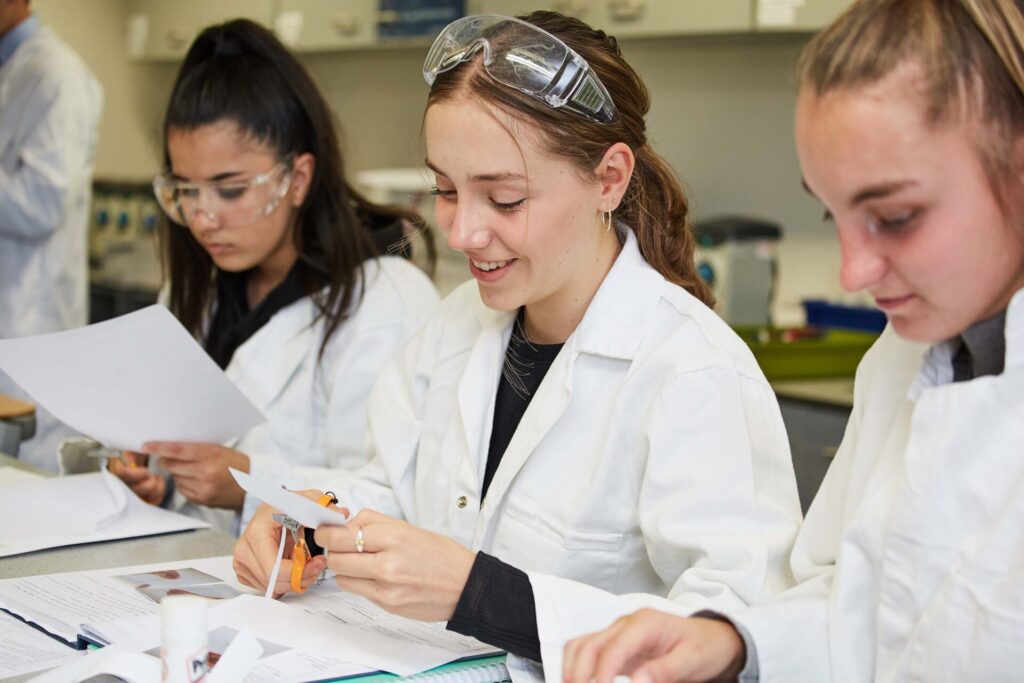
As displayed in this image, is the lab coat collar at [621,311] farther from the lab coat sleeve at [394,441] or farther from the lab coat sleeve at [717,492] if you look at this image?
the lab coat sleeve at [394,441]

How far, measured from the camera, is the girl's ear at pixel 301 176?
6.72 feet

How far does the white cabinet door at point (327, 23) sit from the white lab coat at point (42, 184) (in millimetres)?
1121

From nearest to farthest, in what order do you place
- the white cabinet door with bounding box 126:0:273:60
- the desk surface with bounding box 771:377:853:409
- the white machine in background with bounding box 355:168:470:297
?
the desk surface with bounding box 771:377:853:409
the white machine in background with bounding box 355:168:470:297
the white cabinet door with bounding box 126:0:273:60

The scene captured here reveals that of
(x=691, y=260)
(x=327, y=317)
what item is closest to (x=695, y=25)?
(x=327, y=317)

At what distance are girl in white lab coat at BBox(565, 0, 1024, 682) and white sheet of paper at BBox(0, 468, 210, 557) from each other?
2.66 ft

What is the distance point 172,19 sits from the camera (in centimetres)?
502

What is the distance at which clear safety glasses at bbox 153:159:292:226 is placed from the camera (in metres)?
1.99

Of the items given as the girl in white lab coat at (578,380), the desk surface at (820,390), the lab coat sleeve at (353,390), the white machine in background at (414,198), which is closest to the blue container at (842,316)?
the desk surface at (820,390)

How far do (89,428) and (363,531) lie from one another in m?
0.75

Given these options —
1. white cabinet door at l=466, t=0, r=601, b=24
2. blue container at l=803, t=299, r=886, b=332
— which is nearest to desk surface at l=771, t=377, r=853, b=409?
blue container at l=803, t=299, r=886, b=332

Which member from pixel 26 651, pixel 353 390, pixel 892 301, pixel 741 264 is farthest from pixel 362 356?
pixel 741 264

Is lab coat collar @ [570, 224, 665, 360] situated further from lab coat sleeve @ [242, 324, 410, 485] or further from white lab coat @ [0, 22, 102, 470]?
white lab coat @ [0, 22, 102, 470]

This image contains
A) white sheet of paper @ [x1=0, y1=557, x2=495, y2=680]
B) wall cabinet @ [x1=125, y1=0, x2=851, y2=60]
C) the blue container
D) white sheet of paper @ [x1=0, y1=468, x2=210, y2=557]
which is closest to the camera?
white sheet of paper @ [x1=0, y1=557, x2=495, y2=680]

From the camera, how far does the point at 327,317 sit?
2061 millimetres
